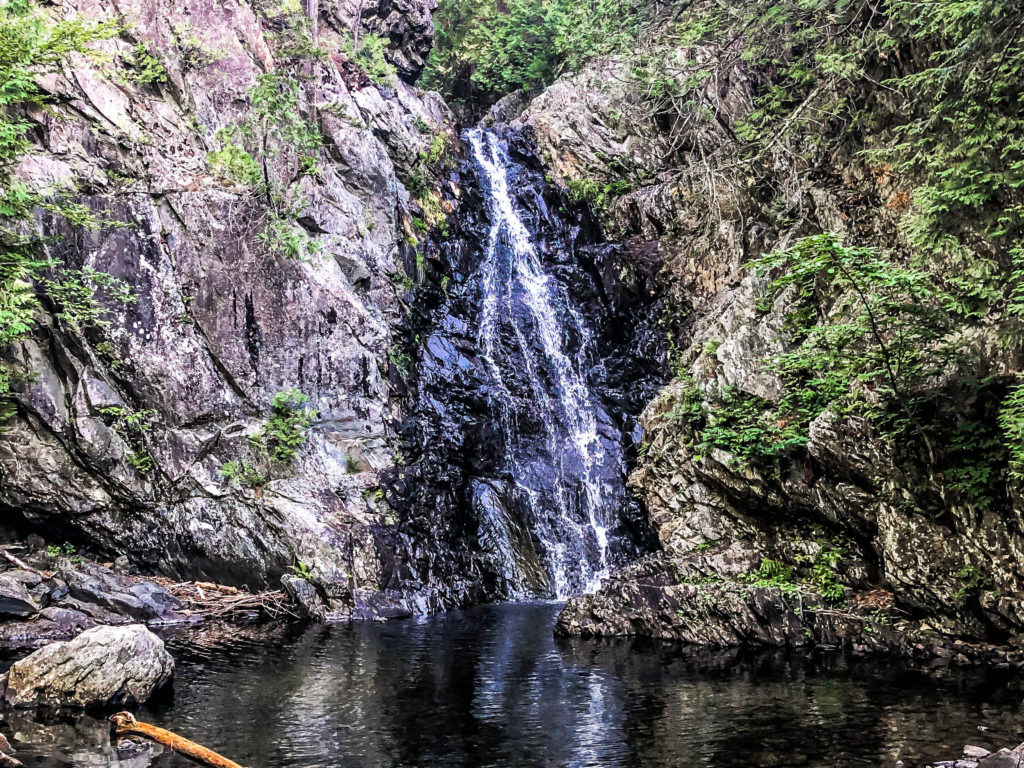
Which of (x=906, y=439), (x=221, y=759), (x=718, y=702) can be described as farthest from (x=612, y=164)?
(x=221, y=759)

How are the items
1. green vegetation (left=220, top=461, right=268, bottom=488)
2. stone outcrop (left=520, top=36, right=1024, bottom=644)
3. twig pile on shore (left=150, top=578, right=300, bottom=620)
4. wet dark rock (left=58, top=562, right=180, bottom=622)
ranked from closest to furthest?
stone outcrop (left=520, top=36, right=1024, bottom=644) < wet dark rock (left=58, top=562, right=180, bottom=622) < twig pile on shore (left=150, top=578, right=300, bottom=620) < green vegetation (left=220, top=461, right=268, bottom=488)

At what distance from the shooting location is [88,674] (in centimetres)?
916

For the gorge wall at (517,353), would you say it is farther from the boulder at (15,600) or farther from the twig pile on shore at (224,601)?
the boulder at (15,600)

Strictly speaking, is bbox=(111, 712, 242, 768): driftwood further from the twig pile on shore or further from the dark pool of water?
the twig pile on shore

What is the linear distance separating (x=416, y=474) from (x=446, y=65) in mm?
24930

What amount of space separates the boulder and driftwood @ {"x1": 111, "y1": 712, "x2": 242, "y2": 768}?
21.6 feet

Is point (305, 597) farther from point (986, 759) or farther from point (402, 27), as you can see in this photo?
point (402, 27)

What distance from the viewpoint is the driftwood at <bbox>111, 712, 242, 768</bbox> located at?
640cm

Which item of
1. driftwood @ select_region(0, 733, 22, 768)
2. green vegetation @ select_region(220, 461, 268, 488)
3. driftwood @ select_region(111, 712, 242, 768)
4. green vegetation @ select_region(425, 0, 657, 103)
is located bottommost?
driftwood @ select_region(0, 733, 22, 768)

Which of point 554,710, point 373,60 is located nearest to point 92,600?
point 554,710

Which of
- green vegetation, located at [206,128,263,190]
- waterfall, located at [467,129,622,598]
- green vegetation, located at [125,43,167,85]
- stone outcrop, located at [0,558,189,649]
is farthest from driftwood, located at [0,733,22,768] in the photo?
green vegetation, located at [125,43,167,85]

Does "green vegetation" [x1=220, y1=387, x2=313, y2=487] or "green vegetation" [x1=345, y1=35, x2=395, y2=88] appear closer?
"green vegetation" [x1=220, y1=387, x2=313, y2=487]

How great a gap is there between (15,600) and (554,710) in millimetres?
10489

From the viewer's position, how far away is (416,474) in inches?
752
